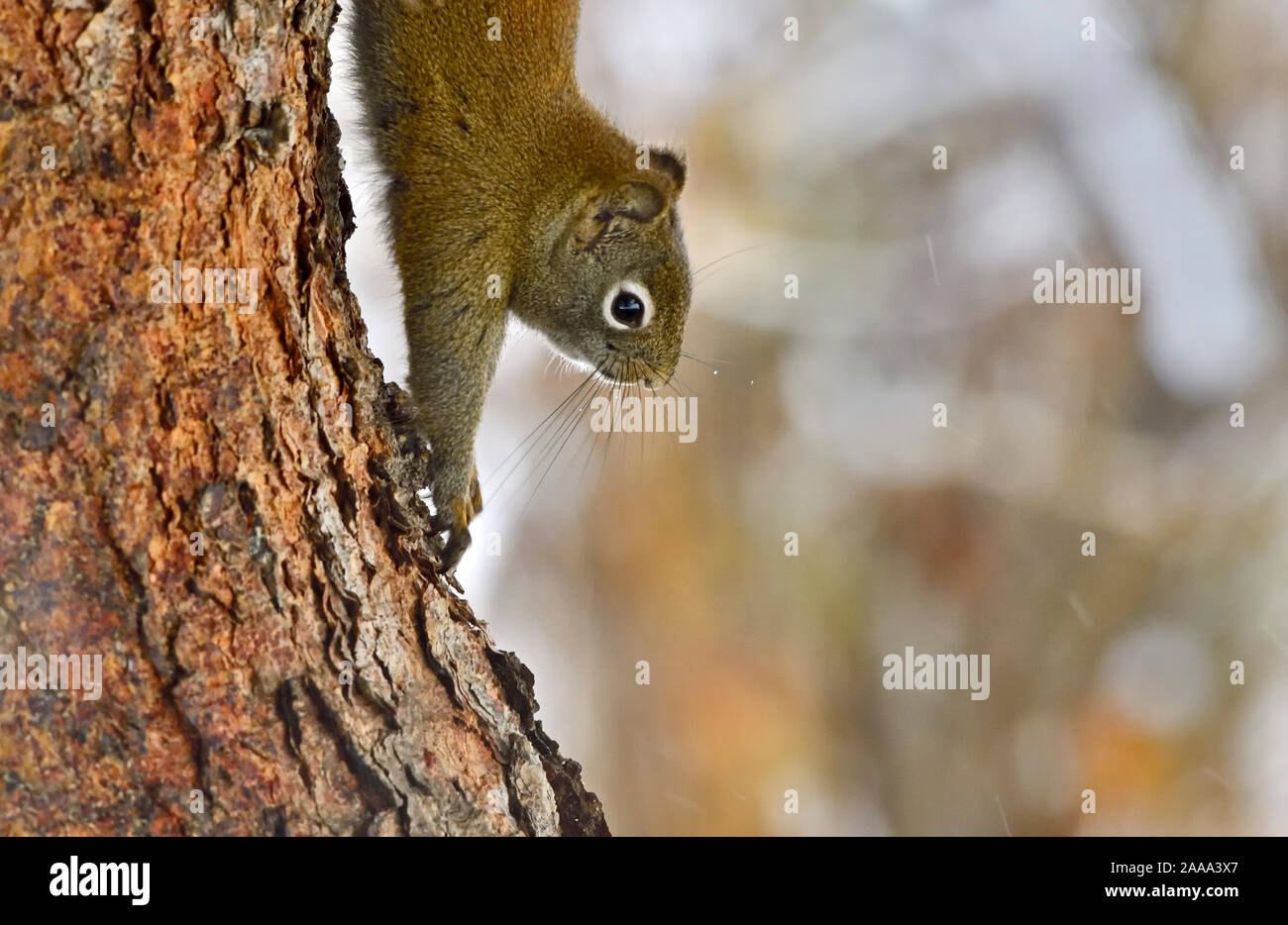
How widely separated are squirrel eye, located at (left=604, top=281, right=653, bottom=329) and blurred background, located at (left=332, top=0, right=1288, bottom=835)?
87.6 inches

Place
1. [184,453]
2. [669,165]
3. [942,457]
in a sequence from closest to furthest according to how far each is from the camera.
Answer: [184,453] → [669,165] → [942,457]

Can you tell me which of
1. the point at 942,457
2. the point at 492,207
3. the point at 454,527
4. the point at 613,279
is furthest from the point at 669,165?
the point at 942,457

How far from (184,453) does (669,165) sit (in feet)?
6.22

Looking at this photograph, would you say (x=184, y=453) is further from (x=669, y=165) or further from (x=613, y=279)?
(x=669, y=165)

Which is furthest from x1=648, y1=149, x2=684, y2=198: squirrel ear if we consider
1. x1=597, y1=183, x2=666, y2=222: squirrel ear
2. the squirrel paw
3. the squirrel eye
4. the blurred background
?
the blurred background

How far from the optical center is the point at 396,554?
7.04ft

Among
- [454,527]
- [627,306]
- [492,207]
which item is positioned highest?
[492,207]

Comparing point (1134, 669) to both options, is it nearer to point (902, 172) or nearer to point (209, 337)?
point (902, 172)

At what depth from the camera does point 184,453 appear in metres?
1.81

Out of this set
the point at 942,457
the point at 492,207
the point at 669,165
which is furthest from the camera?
the point at 942,457

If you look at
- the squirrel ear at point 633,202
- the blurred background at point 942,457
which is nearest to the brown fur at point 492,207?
A: the squirrel ear at point 633,202

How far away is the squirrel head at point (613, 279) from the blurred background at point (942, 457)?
215 cm

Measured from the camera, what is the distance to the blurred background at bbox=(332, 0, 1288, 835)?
5.51 m
